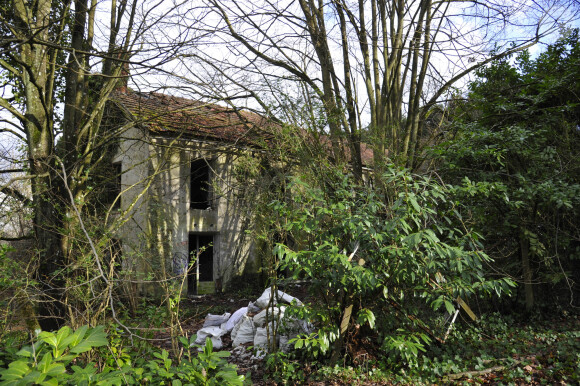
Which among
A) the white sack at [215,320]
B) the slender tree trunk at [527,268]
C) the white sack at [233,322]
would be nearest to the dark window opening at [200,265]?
the white sack at [215,320]

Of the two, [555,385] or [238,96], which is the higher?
[238,96]

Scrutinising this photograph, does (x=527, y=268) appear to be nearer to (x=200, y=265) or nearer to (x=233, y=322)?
(x=233, y=322)

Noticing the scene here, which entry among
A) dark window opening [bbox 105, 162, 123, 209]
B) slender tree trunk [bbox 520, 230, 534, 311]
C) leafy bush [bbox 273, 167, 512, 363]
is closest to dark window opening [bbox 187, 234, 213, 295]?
dark window opening [bbox 105, 162, 123, 209]

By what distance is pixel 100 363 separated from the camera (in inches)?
159

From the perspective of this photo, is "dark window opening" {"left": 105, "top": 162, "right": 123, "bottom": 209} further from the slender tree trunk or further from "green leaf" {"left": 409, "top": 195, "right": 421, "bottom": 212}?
the slender tree trunk

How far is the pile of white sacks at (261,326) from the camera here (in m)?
5.64

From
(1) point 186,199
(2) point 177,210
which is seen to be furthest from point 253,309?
(1) point 186,199

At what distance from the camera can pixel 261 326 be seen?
6.65 m

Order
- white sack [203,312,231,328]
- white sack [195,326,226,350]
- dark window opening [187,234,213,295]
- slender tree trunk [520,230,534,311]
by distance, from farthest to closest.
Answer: dark window opening [187,234,213,295] < white sack [203,312,231,328] < white sack [195,326,226,350] < slender tree trunk [520,230,534,311]

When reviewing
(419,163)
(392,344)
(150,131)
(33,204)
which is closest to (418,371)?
(392,344)

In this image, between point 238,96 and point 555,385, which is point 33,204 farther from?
point 555,385

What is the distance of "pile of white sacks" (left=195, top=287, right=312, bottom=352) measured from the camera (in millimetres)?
5641

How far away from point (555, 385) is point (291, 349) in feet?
10.3

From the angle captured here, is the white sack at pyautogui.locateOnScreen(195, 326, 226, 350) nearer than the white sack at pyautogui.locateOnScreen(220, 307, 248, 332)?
Yes
